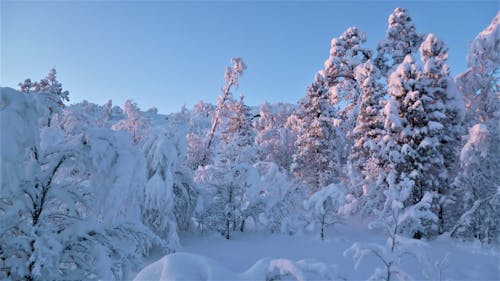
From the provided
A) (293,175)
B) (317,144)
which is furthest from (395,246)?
(293,175)

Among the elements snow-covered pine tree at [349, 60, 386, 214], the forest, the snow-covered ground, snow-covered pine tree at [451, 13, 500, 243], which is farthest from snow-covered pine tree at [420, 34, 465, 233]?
snow-covered pine tree at [349, 60, 386, 214]

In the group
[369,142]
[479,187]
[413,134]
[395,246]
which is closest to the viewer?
[395,246]

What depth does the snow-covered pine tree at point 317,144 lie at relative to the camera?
79.6 ft

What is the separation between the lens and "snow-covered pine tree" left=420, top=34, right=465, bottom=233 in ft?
54.2

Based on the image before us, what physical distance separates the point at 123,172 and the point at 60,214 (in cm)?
107

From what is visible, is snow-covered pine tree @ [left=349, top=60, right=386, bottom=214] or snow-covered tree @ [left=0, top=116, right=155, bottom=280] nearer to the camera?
snow-covered tree @ [left=0, top=116, right=155, bottom=280]

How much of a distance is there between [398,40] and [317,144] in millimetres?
9585

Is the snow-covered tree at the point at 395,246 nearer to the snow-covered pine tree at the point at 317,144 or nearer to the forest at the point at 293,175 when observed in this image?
the forest at the point at 293,175

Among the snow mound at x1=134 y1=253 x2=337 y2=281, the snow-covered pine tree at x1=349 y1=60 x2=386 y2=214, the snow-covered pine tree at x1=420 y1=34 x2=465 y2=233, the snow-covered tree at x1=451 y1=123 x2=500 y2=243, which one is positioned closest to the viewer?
the snow mound at x1=134 y1=253 x2=337 y2=281

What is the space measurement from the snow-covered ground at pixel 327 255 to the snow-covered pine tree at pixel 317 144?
6.40 meters

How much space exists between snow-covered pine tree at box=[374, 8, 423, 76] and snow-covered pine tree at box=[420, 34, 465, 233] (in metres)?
5.08

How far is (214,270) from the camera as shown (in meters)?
3.45

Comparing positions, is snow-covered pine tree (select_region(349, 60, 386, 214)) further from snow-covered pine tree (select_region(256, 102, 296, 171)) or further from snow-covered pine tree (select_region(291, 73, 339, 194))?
snow-covered pine tree (select_region(256, 102, 296, 171))

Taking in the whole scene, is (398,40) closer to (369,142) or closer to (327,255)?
(369,142)
